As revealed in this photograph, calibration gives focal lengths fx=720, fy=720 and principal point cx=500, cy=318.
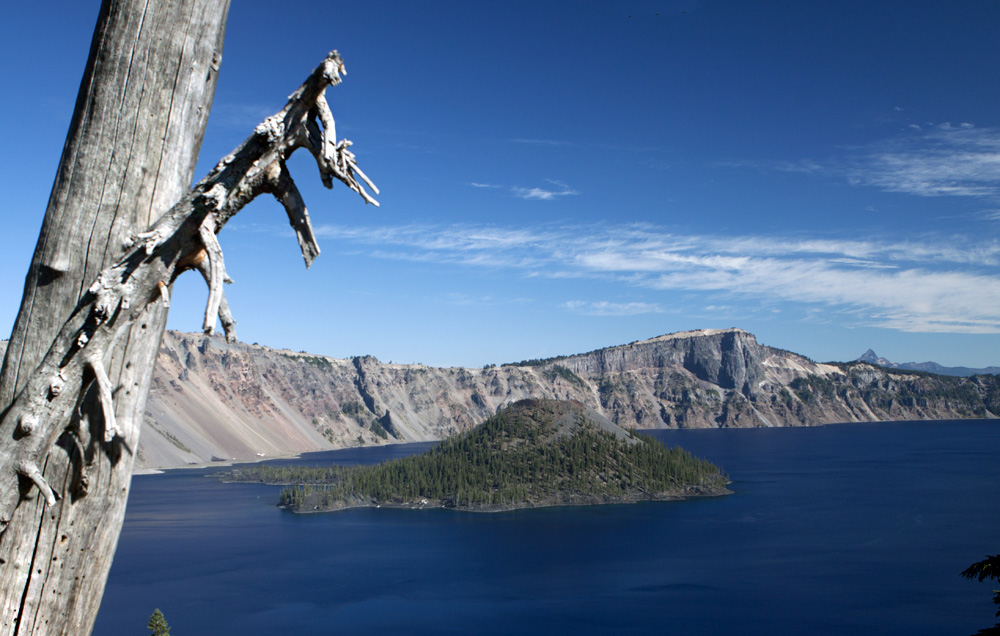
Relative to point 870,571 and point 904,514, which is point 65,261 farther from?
point 904,514

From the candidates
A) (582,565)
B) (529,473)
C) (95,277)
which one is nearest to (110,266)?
(95,277)

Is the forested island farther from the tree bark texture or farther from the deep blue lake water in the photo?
the tree bark texture

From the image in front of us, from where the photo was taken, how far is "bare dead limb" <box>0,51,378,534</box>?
2.51m

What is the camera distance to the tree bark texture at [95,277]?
256cm

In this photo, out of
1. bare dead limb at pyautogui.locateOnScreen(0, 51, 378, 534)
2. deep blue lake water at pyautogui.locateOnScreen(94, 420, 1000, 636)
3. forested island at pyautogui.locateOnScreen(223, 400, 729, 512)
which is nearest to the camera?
bare dead limb at pyautogui.locateOnScreen(0, 51, 378, 534)

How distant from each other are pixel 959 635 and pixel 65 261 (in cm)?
5262

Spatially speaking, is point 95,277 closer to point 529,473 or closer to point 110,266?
point 110,266

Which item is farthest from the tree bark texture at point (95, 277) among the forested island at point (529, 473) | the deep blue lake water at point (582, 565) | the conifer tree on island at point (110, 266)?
the forested island at point (529, 473)

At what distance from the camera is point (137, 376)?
2748 millimetres

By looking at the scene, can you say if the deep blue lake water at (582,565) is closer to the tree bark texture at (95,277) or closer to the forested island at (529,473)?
the forested island at (529,473)

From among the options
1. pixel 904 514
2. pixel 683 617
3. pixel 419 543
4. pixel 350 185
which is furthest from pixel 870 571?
pixel 350 185

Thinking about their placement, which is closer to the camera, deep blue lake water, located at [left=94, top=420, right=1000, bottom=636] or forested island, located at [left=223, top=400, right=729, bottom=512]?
deep blue lake water, located at [left=94, top=420, right=1000, bottom=636]

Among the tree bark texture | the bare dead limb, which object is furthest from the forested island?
the bare dead limb

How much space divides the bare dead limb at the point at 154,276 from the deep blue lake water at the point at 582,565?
48058 mm
